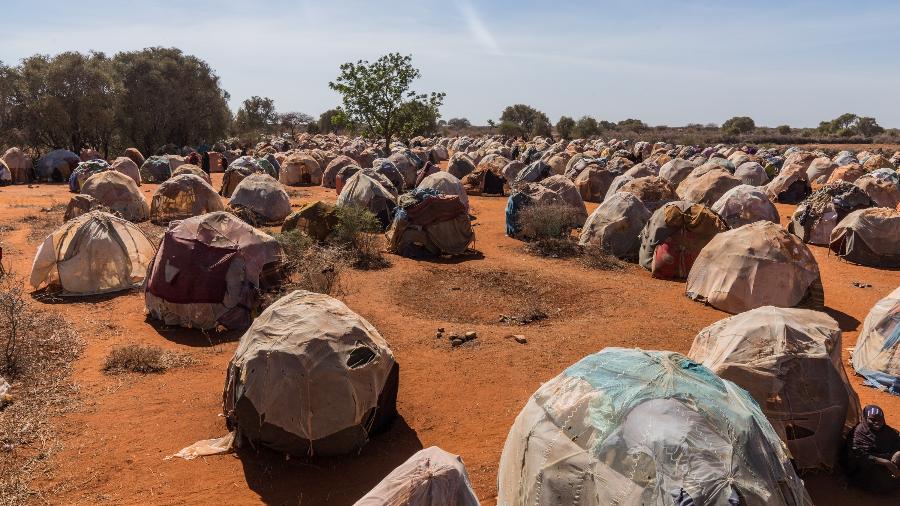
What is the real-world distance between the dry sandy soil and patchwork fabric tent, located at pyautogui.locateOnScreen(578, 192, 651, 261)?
118 cm

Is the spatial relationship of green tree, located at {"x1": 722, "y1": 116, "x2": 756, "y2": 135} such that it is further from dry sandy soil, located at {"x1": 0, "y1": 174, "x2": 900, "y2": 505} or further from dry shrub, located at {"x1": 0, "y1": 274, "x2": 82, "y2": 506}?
dry shrub, located at {"x1": 0, "y1": 274, "x2": 82, "y2": 506}

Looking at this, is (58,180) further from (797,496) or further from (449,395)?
(797,496)

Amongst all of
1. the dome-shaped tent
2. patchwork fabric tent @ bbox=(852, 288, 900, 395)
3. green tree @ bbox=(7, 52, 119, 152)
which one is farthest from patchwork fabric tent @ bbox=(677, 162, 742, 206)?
green tree @ bbox=(7, 52, 119, 152)

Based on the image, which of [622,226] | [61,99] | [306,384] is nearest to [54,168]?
[61,99]

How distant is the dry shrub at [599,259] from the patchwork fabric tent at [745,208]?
4.07 meters

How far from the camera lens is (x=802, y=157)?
113 feet

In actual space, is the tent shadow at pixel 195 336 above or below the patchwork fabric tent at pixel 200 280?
below

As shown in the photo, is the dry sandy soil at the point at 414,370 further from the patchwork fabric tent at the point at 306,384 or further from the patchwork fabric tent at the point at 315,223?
the patchwork fabric tent at the point at 315,223

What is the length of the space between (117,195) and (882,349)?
21.1 meters

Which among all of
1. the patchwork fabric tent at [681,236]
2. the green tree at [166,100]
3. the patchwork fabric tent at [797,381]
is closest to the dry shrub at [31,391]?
the patchwork fabric tent at [797,381]

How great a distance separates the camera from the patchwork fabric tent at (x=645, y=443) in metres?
4.45

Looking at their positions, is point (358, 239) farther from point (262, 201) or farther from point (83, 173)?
point (83, 173)

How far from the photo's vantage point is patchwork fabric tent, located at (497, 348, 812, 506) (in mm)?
4445

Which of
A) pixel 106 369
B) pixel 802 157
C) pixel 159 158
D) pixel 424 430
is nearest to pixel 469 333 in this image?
pixel 424 430
